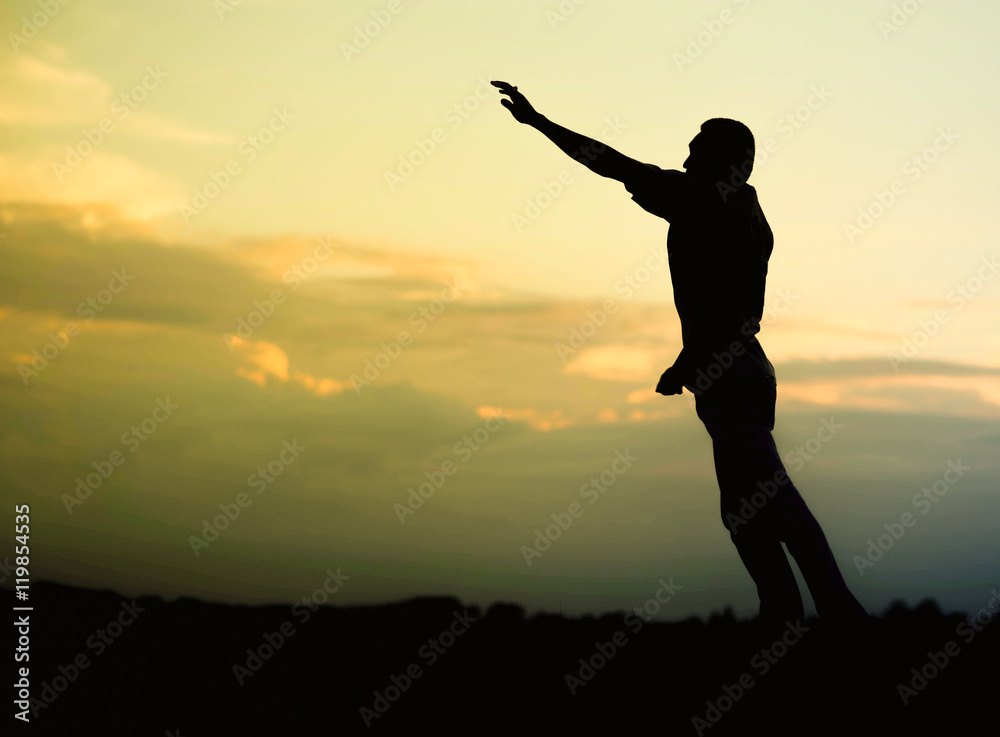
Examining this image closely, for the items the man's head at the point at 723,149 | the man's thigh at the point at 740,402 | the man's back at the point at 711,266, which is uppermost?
the man's head at the point at 723,149

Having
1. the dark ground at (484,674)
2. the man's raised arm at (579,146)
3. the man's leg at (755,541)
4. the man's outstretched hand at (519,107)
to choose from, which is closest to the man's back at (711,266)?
the man's raised arm at (579,146)

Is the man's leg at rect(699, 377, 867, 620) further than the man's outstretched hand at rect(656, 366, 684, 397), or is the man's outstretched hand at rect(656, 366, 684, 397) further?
the man's outstretched hand at rect(656, 366, 684, 397)

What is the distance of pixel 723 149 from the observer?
797 cm

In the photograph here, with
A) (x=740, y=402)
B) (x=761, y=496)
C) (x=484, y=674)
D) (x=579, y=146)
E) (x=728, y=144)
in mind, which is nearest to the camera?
(x=579, y=146)

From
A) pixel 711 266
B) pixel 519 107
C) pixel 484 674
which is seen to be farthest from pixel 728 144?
pixel 484 674

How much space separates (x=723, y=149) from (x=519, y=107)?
1.86 metres

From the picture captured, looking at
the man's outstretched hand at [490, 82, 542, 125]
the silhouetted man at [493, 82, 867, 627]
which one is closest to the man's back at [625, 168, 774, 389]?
the silhouetted man at [493, 82, 867, 627]

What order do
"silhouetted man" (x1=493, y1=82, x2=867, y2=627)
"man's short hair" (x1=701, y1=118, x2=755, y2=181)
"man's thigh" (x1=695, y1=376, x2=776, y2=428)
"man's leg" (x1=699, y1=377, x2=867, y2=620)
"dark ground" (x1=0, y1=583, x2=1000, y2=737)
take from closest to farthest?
"dark ground" (x1=0, y1=583, x2=1000, y2=737)
"man's leg" (x1=699, y1=377, x2=867, y2=620)
"silhouetted man" (x1=493, y1=82, x2=867, y2=627)
"man's thigh" (x1=695, y1=376, x2=776, y2=428)
"man's short hair" (x1=701, y1=118, x2=755, y2=181)

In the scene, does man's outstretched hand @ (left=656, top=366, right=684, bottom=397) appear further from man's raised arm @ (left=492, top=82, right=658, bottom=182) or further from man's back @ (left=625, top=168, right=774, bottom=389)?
man's raised arm @ (left=492, top=82, right=658, bottom=182)

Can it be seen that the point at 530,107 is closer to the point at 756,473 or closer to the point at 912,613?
the point at 756,473

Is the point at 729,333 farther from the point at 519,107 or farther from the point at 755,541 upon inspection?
the point at 519,107

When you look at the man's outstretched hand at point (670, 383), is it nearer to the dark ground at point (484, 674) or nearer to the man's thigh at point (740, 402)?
the man's thigh at point (740, 402)

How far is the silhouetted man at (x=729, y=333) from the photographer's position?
25.0ft

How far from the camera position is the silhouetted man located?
25.0 feet
